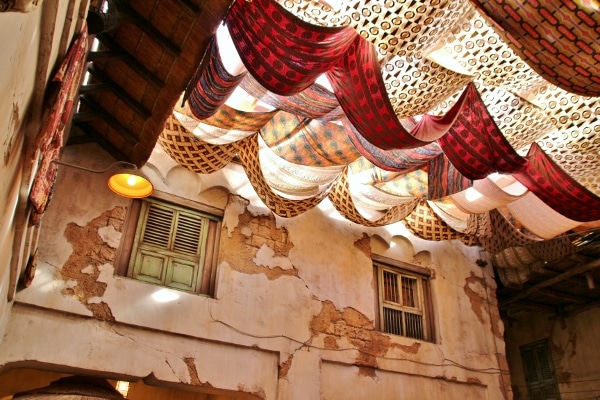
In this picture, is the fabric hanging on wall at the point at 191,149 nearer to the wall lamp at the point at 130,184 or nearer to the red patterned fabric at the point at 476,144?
the wall lamp at the point at 130,184

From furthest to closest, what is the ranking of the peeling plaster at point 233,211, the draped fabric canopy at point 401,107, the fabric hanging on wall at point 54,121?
the peeling plaster at point 233,211
the draped fabric canopy at point 401,107
the fabric hanging on wall at point 54,121

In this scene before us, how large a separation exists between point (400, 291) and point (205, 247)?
315cm

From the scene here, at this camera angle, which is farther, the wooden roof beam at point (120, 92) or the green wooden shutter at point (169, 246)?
the green wooden shutter at point (169, 246)

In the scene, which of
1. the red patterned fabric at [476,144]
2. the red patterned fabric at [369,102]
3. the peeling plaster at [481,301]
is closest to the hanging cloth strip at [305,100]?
the red patterned fabric at [369,102]

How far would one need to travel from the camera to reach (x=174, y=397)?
782 cm

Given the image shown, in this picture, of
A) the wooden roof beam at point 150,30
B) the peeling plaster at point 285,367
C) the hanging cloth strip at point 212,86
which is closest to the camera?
the wooden roof beam at point 150,30

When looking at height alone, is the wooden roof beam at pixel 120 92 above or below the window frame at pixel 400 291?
above

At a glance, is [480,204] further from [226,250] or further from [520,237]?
[226,250]

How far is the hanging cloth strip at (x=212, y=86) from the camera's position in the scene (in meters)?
3.91

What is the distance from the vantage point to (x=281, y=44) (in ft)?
11.7

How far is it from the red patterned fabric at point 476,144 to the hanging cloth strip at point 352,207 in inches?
57.4

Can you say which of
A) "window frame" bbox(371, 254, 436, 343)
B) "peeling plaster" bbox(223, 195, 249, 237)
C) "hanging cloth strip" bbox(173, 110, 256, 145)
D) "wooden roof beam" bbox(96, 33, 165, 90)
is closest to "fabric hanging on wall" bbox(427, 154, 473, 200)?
"window frame" bbox(371, 254, 436, 343)

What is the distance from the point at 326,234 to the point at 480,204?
2.14m

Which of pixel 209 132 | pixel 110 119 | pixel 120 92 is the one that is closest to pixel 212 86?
pixel 209 132
